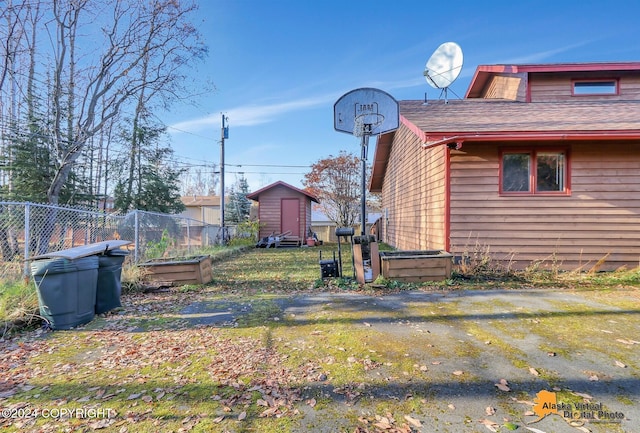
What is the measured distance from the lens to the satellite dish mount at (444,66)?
9398 millimetres

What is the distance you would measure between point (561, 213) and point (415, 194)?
3.62m

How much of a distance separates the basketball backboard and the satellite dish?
4552 mm

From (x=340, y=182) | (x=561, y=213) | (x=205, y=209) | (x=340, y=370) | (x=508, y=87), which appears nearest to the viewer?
(x=340, y=370)

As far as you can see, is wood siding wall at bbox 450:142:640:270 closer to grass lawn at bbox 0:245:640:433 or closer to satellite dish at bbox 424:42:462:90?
grass lawn at bbox 0:245:640:433

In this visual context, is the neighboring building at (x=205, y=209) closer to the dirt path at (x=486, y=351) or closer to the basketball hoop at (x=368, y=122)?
the basketball hoop at (x=368, y=122)

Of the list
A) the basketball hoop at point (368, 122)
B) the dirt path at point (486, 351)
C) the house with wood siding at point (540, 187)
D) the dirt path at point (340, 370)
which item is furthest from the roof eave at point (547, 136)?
the dirt path at point (340, 370)

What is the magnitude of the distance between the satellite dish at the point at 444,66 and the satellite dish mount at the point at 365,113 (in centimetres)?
455

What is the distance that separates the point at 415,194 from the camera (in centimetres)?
922

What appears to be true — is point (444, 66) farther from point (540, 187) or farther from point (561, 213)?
point (561, 213)

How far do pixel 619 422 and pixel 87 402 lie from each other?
3.52 metres

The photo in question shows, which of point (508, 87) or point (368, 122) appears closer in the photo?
point (368, 122)

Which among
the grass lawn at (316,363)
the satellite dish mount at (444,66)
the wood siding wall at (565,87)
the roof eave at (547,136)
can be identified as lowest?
the grass lawn at (316,363)

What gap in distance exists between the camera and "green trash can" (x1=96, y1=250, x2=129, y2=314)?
4.34m

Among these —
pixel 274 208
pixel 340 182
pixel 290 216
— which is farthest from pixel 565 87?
pixel 340 182
